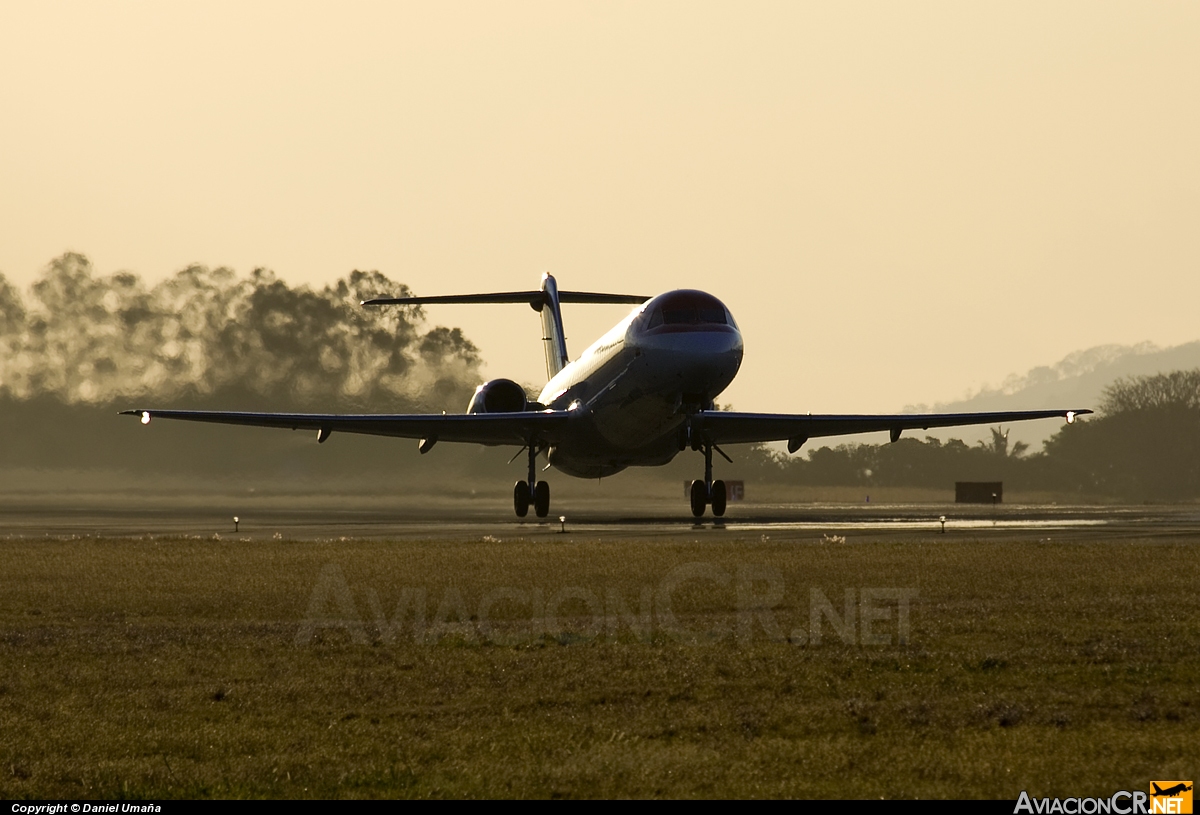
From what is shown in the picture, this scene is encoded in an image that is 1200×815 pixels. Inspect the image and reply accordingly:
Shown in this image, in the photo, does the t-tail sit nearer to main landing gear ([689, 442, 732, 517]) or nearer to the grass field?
main landing gear ([689, 442, 732, 517])

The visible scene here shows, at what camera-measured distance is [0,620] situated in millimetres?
18625

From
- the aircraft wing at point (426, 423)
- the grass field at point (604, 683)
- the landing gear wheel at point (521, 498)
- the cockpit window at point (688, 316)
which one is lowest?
the grass field at point (604, 683)

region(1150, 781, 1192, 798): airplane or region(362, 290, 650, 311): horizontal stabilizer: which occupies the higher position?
region(362, 290, 650, 311): horizontal stabilizer

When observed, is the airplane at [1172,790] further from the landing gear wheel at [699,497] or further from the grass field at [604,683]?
the landing gear wheel at [699,497]

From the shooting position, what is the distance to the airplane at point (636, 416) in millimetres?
37750

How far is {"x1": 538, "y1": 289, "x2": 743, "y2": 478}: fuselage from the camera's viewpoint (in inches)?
1471

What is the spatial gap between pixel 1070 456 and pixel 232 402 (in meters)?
70.2

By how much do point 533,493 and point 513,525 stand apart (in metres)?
4.32

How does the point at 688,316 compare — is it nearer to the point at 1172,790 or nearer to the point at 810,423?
the point at 810,423

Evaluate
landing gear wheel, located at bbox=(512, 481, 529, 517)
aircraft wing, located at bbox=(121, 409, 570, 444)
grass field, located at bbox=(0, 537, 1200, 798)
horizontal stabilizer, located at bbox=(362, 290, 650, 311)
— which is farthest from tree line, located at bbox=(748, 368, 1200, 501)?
grass field, located at bbox=(0, 537, 1200, 798)

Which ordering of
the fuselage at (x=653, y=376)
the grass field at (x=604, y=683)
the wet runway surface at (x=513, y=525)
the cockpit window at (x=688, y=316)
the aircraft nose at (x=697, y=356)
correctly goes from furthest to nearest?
1. the cockpit window at (x=688, y=316)
2. the fuselage at (x=653, y=376)
3. the aircraft nose at (x=697, y=356)
4. the wet runway surface at (x=513, y=525)
5. the grass field at (x=604, y=683)

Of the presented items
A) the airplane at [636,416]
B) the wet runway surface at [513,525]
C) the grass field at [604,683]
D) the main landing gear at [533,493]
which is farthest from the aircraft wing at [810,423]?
the grass field at [604,683]

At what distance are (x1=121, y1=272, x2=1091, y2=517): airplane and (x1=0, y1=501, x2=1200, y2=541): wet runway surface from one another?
2254 mm

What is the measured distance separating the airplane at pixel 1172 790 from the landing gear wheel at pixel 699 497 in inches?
1430
